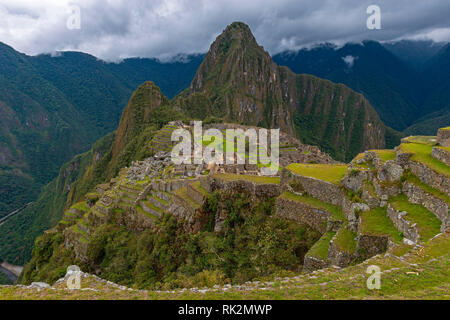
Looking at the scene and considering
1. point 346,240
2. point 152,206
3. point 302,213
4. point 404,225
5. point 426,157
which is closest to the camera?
point 404,225

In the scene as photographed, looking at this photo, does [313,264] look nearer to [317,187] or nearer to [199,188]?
[317,187]

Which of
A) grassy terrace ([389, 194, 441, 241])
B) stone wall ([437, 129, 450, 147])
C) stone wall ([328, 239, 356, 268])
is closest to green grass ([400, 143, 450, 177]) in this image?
stone wall ([437, 129, 450, 147])

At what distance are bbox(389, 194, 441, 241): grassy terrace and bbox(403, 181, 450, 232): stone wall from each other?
13cm

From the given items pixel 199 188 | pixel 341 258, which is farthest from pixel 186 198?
pixel 341 258

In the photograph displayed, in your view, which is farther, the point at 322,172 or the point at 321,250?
the point at 322,172

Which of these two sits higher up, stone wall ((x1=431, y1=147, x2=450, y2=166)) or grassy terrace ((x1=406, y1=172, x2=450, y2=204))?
stone wall ((x1=431, y1=147, x2=450, y2=166))

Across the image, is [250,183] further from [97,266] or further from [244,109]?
[244,109]

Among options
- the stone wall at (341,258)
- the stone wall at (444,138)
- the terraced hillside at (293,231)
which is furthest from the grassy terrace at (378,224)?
the stone wall at (444,138)

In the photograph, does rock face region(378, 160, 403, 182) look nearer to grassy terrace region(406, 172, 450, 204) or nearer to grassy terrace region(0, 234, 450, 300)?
grassy terrace region(406, 172, 450, 204)

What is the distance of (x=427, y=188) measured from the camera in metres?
8.66

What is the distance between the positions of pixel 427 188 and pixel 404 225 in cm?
181

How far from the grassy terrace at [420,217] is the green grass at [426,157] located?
1.33 meters

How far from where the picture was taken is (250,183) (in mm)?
15000

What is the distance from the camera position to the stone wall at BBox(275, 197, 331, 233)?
449 inches
